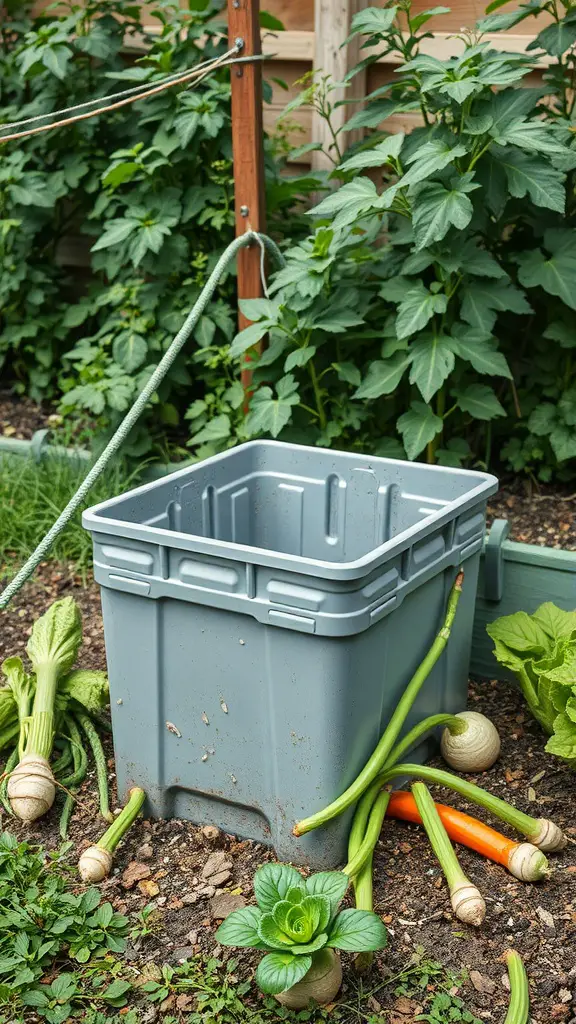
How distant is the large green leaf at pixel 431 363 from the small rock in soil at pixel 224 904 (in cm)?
140

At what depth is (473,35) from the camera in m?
3.42

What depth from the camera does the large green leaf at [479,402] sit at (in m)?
3.08

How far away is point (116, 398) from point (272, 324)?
0.78m

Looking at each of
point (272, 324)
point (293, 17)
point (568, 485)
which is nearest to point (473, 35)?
point (293, 17)

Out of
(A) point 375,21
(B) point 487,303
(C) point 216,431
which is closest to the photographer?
(A) point 375,21

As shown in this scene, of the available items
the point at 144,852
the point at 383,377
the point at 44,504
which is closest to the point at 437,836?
the point at 144,852

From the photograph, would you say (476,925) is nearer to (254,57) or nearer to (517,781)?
(517,781)

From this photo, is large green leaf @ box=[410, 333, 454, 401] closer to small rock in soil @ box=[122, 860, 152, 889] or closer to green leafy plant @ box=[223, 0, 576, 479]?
green leafy plant @ box=[223, 0, 576, 479]

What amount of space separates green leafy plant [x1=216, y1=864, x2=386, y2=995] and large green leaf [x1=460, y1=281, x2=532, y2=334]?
5.46 feet

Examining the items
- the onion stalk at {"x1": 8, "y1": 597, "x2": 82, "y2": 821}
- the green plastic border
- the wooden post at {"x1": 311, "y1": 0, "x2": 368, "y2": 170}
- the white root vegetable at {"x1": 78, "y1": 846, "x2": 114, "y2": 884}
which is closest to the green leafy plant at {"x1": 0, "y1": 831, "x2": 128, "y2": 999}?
the white root vegetable at {"x1": 78, "y1": 846, "x2": 114, "y2": 884}

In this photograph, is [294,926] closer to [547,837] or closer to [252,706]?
[252,706]

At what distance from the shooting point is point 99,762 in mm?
2459

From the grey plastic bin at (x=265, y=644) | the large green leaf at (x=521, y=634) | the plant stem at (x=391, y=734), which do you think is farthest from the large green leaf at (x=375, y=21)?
the large green leaf at (x=521, y=634)

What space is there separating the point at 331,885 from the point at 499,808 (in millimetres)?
471
